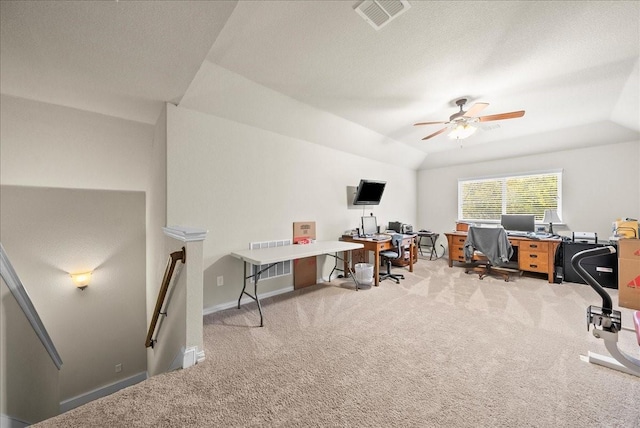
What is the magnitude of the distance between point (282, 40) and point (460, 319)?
337 centimetres

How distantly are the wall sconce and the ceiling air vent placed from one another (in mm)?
4961

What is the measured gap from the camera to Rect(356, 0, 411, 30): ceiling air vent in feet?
5.75

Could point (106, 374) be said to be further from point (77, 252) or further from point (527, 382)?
point (527, 382)

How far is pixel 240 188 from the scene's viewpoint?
3293mm

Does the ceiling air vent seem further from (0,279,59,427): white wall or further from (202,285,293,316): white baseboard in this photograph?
(0,279,59,427): white wall

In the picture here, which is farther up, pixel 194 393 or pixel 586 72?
pixel 586 72

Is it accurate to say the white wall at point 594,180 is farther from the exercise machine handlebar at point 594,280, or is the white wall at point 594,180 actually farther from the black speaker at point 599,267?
the exercise machine handlebar at point 594,280

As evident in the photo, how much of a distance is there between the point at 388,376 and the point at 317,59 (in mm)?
2862

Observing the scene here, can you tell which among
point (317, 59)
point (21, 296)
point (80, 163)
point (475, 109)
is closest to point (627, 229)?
point (475, 109)

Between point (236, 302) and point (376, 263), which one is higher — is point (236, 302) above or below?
below

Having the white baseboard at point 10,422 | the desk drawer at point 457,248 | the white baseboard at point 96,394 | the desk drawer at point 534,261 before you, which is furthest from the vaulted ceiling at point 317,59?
the white baseboard at point 96,394

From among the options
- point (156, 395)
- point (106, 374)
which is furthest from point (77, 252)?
point (156, 395)

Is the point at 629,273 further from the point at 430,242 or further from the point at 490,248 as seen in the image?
the point at 430,242

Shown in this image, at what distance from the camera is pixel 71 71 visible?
2.21 m
